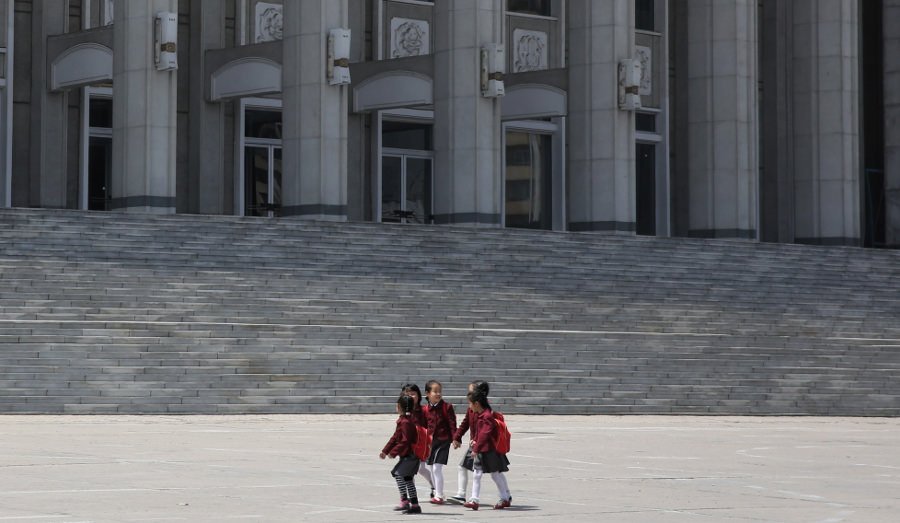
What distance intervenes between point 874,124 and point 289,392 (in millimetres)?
37379

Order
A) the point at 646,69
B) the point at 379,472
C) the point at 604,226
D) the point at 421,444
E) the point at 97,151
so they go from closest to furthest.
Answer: the point at 421,444 < the point at 379,472 < the point at 97,151 < the point at 604,226 < the point at 646,69

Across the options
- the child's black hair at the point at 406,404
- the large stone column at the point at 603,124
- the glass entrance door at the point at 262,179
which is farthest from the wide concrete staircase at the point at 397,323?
the glass entrance door at the point at 262,179

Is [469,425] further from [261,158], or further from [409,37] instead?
[409,37]

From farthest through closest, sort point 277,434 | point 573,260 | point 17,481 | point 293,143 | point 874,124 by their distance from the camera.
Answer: point 874,124
point 293,143
point 573,260
point 277,434
point 17,481

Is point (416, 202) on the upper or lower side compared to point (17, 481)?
upper

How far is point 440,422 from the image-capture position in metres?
14.1

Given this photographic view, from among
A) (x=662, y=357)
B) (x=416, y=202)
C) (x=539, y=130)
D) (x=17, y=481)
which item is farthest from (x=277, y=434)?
(x=539, y=130)

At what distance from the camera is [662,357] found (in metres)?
27.7

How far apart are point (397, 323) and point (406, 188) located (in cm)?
1944

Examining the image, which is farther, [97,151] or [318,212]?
[97,151]

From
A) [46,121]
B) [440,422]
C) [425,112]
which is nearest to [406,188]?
[425,112]

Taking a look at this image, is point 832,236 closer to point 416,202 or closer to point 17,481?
point 416,202

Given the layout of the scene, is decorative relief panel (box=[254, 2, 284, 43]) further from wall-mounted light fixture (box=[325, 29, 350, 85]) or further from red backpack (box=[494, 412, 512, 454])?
red backpack (box=[494, 412, 512, 454])

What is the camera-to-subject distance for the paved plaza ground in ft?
42.6
